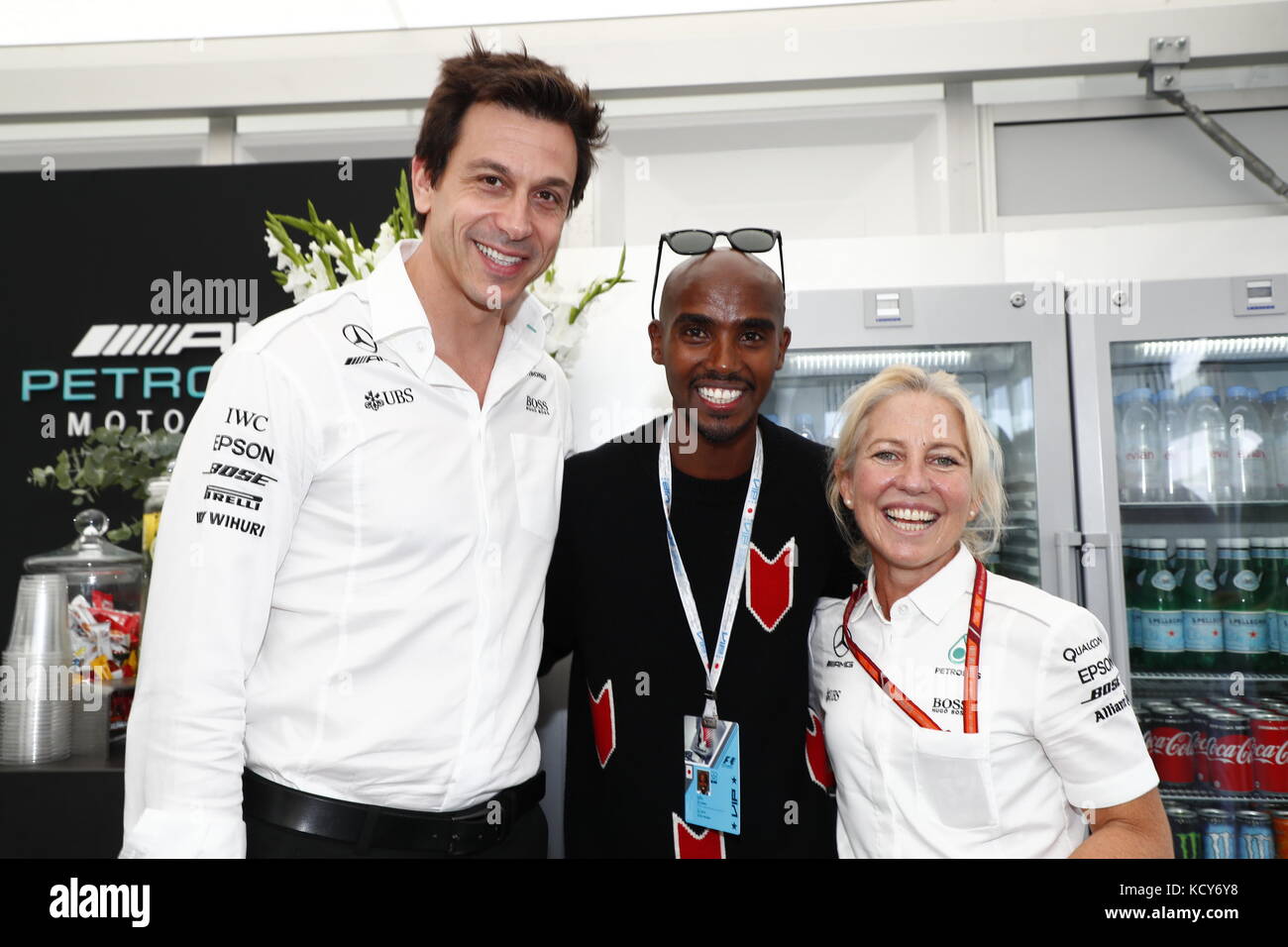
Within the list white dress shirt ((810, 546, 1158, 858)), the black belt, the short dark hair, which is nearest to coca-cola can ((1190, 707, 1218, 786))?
white dress shirt ((810, 546, 1158, 858))

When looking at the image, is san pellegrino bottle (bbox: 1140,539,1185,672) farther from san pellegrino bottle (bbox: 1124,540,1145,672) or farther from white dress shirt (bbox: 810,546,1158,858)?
white dress shirt (bbox: 810,546,1158,858)

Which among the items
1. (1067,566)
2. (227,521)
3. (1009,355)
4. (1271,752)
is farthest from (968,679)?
(1271,752)

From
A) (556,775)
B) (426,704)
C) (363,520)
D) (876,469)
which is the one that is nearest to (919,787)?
(876,469)

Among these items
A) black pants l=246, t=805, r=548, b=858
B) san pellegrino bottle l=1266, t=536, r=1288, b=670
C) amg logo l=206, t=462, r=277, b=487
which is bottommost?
black pants l=246, t=805, r=548, b=858

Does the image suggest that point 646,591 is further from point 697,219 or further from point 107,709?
point 697,219

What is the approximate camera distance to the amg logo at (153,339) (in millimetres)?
3131

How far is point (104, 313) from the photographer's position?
10.5 feet

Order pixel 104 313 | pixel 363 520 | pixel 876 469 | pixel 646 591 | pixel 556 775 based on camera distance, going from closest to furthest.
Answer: pixel 363 520 < pixel 876 469 < pixel 646 591 < pixel 556 775 < pixel 104 313

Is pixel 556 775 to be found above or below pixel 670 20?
below

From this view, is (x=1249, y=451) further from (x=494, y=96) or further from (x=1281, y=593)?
(x=494, y=96)

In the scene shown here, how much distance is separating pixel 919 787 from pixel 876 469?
534 millimetres

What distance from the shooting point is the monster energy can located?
7.52ft

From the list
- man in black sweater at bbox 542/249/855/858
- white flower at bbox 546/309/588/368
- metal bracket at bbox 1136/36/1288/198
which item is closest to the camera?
man in black sweater at bbox 542/249/855/858

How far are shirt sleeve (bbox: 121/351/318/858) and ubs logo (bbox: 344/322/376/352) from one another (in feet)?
0.51
